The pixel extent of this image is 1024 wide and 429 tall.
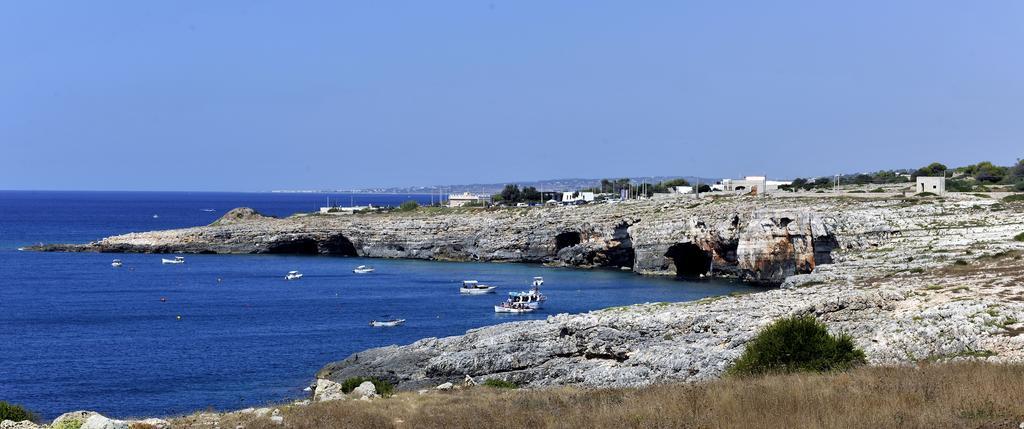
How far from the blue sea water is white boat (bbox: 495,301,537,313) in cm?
120

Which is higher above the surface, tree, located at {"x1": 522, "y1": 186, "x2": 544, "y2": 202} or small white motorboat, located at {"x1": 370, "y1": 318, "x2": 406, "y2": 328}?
tree, located at {"x1": 522, "y1": 186, "x2": 544, "y2": 202}

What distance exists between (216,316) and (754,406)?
48.4 m

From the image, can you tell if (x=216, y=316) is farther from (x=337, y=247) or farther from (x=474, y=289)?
(x=337, y=247)

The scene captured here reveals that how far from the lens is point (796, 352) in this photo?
921 inches

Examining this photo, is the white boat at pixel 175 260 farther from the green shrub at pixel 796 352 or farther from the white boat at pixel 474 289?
the green shrub at pixel 796 352

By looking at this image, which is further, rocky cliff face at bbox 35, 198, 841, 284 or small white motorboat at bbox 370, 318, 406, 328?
rocky cliff face at bbox 35, 198, 841, 284

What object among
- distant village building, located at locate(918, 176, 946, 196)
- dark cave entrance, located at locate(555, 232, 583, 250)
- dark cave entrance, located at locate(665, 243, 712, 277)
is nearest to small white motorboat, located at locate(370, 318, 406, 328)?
dark cave entrance, located at locate(665, 243, 712, 277)

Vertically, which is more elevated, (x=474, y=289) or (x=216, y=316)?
(x=474, y=289)

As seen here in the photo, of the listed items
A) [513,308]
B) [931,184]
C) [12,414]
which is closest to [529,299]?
[513,308]

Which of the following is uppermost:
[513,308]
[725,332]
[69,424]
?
[69,424]

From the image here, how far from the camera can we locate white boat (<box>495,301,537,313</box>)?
2429 inches

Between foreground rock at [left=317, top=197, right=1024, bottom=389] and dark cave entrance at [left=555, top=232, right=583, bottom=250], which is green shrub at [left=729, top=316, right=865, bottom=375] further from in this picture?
dark cave entrance at [left=555, top=232, right=583, bottom=250]

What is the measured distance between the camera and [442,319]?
58062 mm

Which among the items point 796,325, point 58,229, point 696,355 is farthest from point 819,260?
point 58,229
